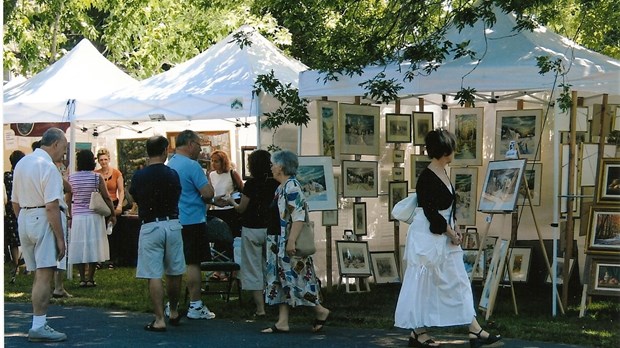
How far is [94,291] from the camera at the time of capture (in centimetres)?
1320

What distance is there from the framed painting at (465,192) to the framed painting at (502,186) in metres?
1.83

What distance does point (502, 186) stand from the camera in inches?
402

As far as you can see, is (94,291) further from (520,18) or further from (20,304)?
(520,18)

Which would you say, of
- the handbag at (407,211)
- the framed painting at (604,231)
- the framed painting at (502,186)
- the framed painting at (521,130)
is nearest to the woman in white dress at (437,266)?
the handbag at (407,211)

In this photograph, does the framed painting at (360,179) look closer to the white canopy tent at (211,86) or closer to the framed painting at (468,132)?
the framed painting at (468,132)

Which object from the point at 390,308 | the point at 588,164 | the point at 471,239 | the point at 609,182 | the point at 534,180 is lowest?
the point at 390,308

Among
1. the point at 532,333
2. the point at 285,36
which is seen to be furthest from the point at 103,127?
the point at 532,333

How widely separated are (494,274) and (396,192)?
122 inches

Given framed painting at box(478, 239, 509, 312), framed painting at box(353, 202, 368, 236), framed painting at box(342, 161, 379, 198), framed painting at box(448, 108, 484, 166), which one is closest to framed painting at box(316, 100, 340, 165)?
framed painting at box(342, 161, 379, 198)

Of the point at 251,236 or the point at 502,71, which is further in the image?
the point at 251,236

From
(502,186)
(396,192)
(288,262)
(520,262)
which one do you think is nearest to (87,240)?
(396,192)

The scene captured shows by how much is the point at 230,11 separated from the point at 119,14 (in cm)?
297

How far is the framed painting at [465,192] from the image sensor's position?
12312 mm

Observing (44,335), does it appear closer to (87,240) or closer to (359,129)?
(87,240)
